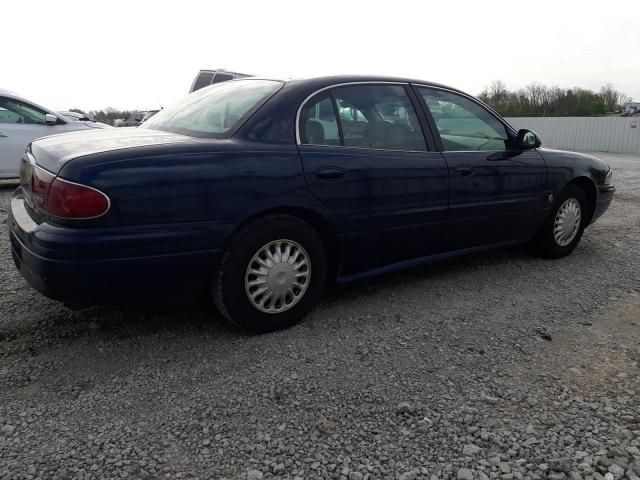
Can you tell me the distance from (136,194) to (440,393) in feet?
5.72

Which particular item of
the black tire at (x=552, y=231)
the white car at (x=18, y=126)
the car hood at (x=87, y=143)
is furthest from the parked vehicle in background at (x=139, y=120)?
the black tire at (x=552, y=231)

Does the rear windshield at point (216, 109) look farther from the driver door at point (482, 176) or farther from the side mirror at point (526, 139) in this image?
the side mirror at point (526, 139)

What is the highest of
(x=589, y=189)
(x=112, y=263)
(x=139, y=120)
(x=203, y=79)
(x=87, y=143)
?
(x=203, y=79)

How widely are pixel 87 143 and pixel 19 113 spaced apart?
641 centimetres

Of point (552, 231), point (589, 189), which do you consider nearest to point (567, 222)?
point (552, 231)

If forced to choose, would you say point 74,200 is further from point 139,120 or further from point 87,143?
point 139,120

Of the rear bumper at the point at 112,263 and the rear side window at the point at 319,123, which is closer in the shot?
the rear bumper at the point at 112,263

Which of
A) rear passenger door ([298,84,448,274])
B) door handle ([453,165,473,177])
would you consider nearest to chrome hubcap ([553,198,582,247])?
door handle ([453,165,473,177])

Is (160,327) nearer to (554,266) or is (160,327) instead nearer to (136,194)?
(136,194)

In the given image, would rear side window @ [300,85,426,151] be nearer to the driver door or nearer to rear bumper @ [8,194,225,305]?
the driver door

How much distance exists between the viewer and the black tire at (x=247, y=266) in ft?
9.62

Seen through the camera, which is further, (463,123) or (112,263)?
(463,123)

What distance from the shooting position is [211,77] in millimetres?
13516

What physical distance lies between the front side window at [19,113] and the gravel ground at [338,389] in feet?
17.3
